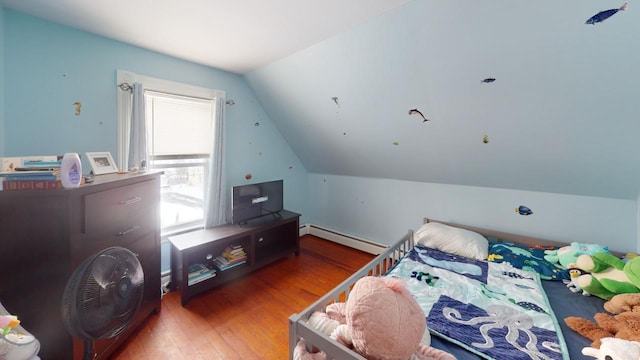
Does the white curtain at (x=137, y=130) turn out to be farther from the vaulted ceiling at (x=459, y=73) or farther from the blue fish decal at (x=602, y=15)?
the blue fish decal at (x=602, y=15)

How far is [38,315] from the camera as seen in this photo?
3.97 feet

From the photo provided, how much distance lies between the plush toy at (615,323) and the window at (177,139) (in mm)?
2995

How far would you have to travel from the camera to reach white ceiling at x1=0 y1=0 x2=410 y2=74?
145 cm

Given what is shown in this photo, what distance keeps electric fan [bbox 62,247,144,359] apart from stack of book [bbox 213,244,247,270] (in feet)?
4.05

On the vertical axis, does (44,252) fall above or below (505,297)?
above

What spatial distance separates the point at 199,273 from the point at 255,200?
0.92 m

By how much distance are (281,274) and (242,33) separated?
2.33m

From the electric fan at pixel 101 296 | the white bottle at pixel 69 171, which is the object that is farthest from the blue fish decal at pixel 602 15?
the white bottle at pixel 69 171

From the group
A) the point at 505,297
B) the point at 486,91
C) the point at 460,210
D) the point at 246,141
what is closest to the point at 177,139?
the point at 246,141

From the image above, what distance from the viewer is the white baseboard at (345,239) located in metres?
3.22

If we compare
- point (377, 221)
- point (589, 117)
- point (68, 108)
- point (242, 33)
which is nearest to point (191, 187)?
point (68, 108)

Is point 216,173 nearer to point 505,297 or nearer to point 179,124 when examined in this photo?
point 179,124

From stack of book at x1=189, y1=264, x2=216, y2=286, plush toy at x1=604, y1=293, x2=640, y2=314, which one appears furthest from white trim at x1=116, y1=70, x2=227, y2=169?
plush toy at x1=604, y1=293, x2=640, y2=314

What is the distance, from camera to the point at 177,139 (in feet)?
7.90
